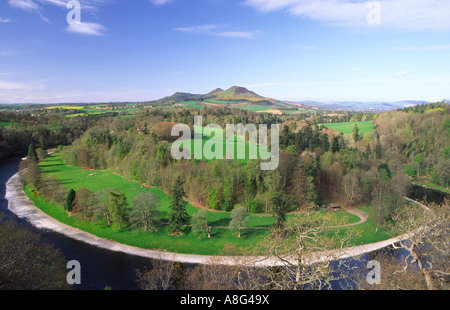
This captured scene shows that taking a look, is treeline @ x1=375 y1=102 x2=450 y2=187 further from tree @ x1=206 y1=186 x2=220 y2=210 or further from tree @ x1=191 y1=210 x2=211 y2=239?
tree @ x1=191 y1=210 x2=211 y2=239

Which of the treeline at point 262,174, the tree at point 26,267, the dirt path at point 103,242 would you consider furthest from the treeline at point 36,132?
the tree at point 26,267

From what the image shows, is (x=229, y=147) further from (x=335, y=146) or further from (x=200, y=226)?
(x=200, y=226)

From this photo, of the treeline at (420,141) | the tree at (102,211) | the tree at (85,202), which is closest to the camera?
the tree at (102,211)

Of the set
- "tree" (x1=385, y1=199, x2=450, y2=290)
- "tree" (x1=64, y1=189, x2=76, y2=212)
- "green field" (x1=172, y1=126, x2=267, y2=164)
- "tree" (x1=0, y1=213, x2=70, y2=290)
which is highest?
"green field" (x1=172, y1=126, x2=267, y2=164)

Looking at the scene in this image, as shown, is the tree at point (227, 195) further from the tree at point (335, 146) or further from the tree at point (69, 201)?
the tree at point (335, 146)

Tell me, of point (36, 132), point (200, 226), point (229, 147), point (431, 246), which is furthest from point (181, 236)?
point (36, 132)

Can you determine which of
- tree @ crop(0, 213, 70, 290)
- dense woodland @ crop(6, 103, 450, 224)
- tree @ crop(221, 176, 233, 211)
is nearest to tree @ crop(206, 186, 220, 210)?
dense woodland @ crop(6, 103, 450, 224)
